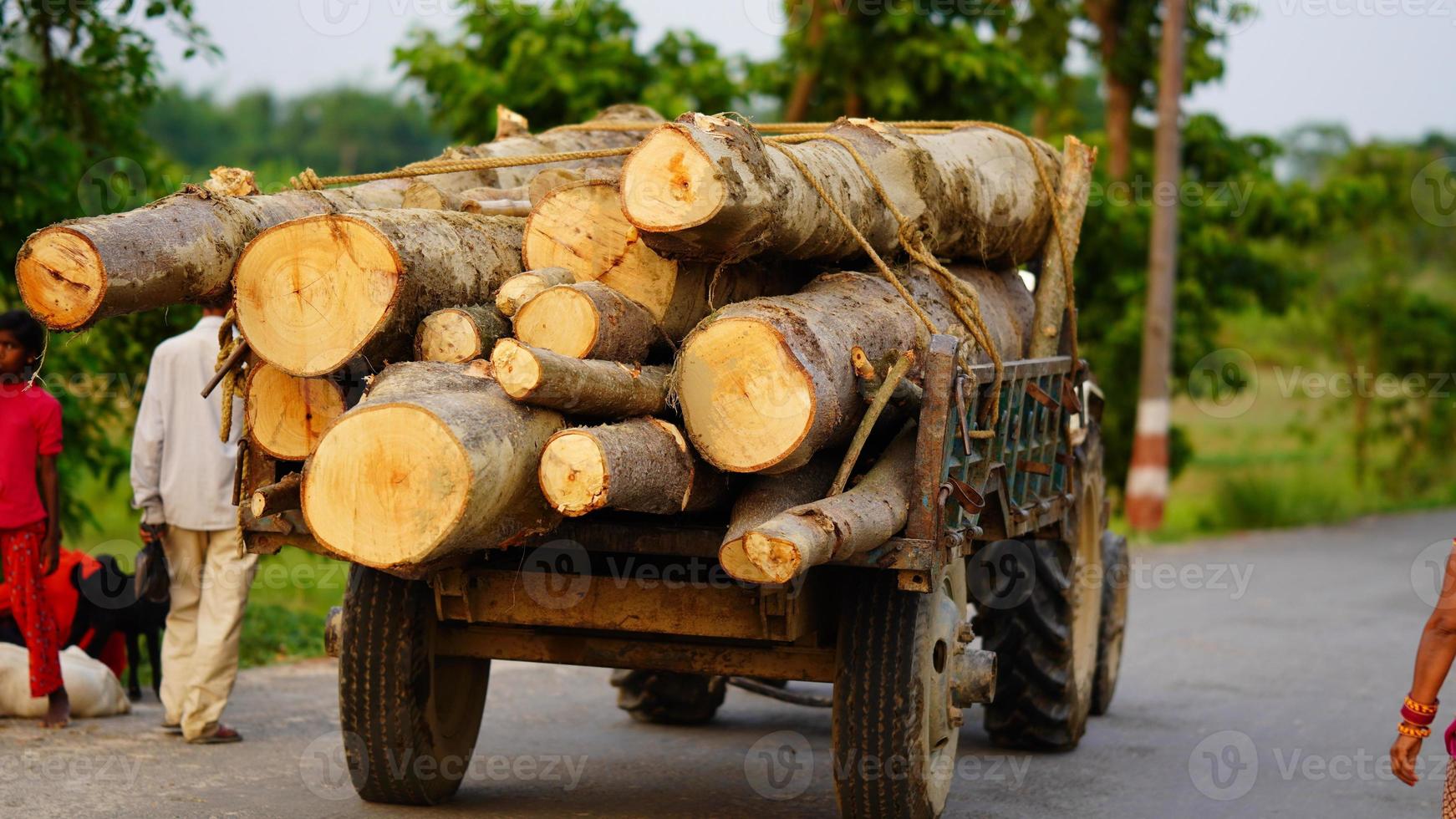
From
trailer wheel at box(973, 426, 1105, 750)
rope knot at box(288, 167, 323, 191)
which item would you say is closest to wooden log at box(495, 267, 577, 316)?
rope knot at box(288, 167, 323, 191)

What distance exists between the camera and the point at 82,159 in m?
9.48

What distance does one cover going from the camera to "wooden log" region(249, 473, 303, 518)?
15.6 ft

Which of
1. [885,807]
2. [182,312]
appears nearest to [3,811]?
[885,807]

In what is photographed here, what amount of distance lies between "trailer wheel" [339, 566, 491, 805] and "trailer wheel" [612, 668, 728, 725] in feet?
6.39

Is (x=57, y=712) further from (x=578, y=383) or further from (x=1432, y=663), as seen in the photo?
(x=1432, y=663)

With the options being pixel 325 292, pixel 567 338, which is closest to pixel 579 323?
pixel 567 338

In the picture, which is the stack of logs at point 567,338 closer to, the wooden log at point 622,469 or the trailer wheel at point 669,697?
the wooden log at point 622,469

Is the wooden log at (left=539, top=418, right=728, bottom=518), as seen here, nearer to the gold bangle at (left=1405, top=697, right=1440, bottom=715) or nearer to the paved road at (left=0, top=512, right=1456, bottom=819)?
the paved road at (left=0, top=512, right=1456, bottom=819)

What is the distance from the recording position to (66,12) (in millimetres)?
9617

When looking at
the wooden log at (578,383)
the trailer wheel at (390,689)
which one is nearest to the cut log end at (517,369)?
the wooden log at (578,383)

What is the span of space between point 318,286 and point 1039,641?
3.79 m

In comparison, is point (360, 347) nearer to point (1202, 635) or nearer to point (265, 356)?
point (265, 356)

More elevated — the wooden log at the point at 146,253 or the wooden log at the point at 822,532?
the wooden log at the point at 146,253

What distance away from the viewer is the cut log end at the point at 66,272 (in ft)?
14.2
